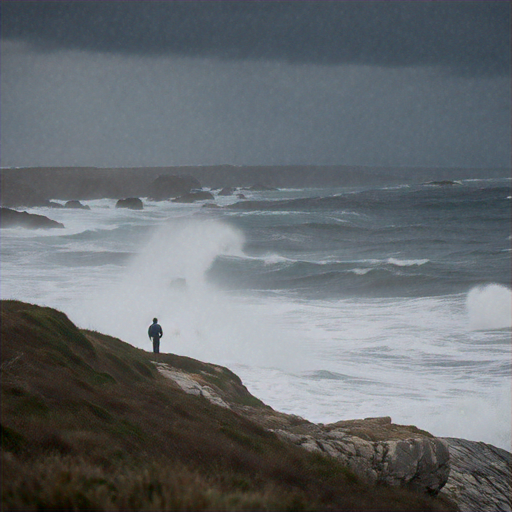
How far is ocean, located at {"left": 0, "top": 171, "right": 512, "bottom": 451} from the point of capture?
24.2m

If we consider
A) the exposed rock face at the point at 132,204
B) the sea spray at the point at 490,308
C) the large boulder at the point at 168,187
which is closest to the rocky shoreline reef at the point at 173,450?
the sea spray at the point at 490,308

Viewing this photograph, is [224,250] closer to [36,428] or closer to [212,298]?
[212,298]

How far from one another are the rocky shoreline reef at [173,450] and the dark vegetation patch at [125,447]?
0.03 metres

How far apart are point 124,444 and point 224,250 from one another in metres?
56.8

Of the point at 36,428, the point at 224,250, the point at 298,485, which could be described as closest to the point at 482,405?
the point at 298,485

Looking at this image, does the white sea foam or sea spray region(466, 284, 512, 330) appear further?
the white sea foam

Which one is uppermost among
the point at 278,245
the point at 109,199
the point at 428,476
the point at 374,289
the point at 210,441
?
the point at 109,199

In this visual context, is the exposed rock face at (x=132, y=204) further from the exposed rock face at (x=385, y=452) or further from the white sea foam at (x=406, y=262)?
the exposed rock face at (x=385, y=452)

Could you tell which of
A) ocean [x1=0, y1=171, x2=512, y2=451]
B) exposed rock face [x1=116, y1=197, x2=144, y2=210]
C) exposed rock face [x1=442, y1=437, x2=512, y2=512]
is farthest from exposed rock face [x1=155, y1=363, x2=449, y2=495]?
exposed rock face [x1=116, y1=197, x2=144, y2=210]

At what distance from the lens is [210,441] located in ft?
37.1

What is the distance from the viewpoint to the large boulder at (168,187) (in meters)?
138

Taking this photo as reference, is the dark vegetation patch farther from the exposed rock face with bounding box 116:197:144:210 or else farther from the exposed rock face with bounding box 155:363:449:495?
the exposed rock face with bounding box 116:197:144:210

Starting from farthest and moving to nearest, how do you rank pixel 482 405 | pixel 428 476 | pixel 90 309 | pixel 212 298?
pixel 212 298, pixel 90 309, pixel 482 405, pixel 428 476

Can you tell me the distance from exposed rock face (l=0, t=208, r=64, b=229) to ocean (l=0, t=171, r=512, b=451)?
2821 mm
